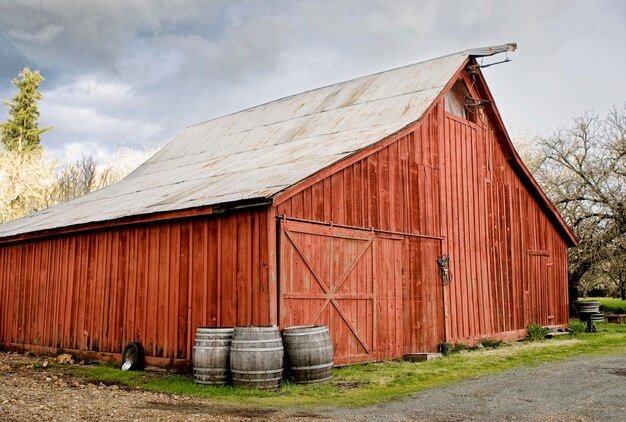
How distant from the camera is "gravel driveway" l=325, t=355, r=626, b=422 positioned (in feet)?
25.4

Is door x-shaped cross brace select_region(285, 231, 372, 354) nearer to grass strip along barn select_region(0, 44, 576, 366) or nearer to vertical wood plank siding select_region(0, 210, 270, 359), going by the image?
grass strip along barn select_region(0, 44, 576, 366)

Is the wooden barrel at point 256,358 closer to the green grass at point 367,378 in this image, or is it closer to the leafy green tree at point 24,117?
the green grass at point 367,378

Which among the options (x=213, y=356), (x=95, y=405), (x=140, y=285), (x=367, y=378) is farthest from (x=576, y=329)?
(x=95, y=405)

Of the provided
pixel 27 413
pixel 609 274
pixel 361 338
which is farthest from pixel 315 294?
pixel 609 274

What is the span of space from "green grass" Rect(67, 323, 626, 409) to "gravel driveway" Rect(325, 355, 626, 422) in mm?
548

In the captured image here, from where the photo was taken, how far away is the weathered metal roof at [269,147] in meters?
12.9

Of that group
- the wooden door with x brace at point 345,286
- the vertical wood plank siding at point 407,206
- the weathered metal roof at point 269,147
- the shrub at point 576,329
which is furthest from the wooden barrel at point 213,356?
the shrub at point 576,329

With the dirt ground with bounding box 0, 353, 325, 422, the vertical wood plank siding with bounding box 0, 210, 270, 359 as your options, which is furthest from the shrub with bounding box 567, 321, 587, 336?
the dirt ground with bounding box 0, 353, 325, 422

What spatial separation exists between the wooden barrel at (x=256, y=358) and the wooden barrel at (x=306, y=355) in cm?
36

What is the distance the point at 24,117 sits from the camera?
43344 mm

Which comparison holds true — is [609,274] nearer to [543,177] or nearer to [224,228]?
[543,177]

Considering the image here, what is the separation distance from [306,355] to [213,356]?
144 cm

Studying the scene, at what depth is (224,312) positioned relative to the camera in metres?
11.4

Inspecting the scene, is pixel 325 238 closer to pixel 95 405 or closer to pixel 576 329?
pixel 95 405
